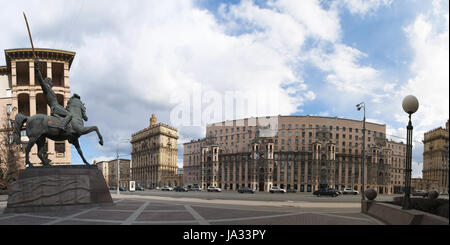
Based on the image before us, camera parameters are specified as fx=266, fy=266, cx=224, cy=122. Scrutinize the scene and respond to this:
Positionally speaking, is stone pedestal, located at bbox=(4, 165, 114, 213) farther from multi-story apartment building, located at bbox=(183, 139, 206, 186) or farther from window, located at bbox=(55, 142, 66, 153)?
multi-story apartment building, located at bbox=(183, 139, 206, 186)

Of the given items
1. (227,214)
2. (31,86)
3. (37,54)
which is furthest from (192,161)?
(227,214)

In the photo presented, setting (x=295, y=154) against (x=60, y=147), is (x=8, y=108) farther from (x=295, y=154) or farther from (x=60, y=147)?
(x=295, y=154)

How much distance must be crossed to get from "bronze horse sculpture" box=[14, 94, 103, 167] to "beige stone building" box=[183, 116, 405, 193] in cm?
7113

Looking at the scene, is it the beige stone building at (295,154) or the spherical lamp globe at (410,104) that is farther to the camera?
the beige stone building at (295,154)

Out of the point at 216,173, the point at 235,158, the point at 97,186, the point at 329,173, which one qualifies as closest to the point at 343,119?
the point at 329,173

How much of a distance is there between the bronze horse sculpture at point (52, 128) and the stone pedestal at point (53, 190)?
151 cm

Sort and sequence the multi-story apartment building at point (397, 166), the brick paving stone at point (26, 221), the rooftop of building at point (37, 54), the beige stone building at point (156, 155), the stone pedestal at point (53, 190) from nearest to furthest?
the brick paving stone at point (26, 221) < the stone pedestal at point (53, 190) < the rooftop of building at point (37, 54) < the multi-story apartment building at point (397, 166) < the beige stone building at point (156, 155)

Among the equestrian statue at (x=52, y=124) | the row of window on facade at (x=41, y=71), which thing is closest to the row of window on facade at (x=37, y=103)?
the row of window on facade at (x=41, y=71)

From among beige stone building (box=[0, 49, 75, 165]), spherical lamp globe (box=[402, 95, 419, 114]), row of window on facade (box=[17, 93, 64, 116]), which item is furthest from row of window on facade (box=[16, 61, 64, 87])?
spherical lamp globe (box=[402, 95, 419, 114])

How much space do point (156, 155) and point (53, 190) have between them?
103364 millimetres

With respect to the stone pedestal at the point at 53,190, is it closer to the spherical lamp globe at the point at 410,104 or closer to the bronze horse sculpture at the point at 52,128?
the bronze horse sculpture at the point at 52,128

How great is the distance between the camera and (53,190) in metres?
→ 14.7

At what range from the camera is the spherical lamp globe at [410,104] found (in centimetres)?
1144
